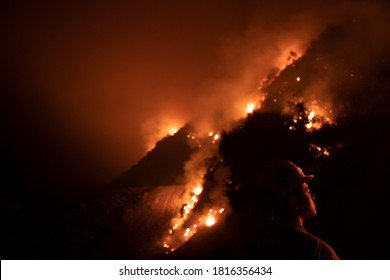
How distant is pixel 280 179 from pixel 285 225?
739mm

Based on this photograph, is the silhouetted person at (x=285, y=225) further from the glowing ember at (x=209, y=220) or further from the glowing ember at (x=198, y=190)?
the glowing ember at (x=198, y=190)

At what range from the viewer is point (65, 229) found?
34531 millimetres

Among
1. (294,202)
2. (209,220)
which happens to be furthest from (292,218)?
(209,220)

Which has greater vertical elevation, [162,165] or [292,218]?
[162,165]

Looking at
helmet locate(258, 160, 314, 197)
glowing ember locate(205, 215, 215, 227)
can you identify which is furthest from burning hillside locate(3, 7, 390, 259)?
helmet locate(258, 160, 314, 197)

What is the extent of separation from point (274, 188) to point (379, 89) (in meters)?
26.7

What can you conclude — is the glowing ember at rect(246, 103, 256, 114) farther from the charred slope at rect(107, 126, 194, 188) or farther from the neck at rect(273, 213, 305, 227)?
the neck at rect(273, 213, 305, 227)

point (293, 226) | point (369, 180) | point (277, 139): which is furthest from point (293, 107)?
point (293, 226)

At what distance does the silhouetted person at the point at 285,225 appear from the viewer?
339cm

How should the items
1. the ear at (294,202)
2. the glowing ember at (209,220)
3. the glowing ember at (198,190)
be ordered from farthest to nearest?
the glowing ember at (198,190)
the glowing ember at (209,220)
the ear at (294,202)

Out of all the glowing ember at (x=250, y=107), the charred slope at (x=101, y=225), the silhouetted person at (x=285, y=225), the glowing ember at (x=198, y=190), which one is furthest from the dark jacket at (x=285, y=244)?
the glowing ember at (x=250, y=107)

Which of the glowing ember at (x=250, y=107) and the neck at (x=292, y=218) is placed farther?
the glowing ember at (x=250, y=107)

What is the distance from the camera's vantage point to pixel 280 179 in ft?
14.1

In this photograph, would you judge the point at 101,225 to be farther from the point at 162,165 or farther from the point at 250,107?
the point at 250,107
